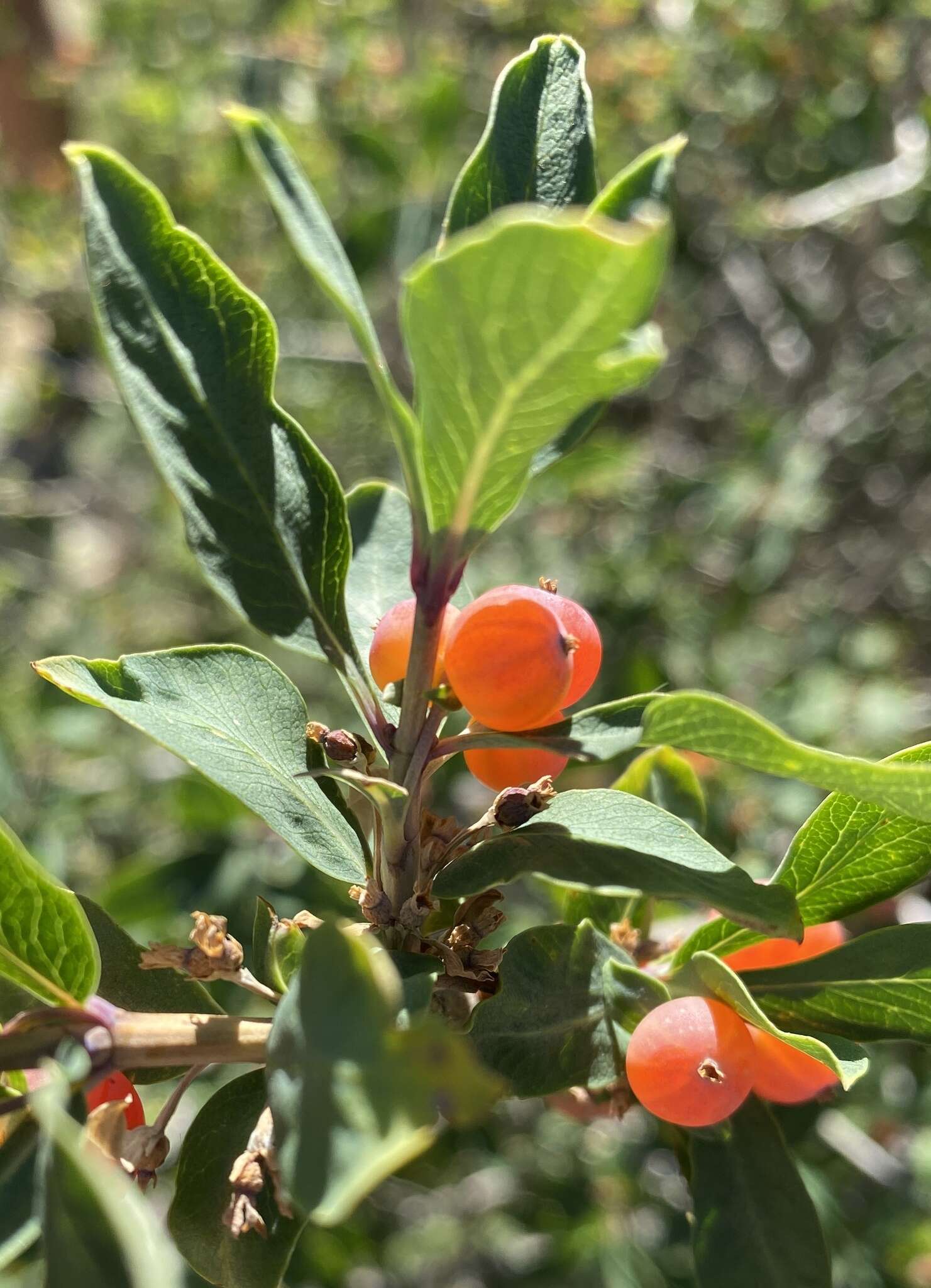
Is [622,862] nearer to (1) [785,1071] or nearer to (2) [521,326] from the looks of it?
(1) [785,1071]

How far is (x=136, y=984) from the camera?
0.85m

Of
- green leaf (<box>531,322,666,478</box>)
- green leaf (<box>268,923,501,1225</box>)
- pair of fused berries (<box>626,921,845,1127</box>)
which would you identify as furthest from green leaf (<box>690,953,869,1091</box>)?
green leaf (<box>531,322,666,478</box>)

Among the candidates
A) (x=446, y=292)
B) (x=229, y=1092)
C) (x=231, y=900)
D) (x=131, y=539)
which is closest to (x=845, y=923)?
(x=231, y=900)

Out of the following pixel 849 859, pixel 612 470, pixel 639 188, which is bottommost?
pixel 612 470

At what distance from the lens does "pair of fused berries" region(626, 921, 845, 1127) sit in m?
0.73

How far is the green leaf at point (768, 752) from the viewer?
59 centimetres

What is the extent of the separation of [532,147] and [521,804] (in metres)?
0.47

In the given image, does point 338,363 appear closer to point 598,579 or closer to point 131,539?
point 131,539

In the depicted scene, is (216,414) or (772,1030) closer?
(772,1030)

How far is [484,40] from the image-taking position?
3863 millimetres

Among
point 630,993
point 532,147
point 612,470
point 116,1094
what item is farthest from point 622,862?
point 612,470

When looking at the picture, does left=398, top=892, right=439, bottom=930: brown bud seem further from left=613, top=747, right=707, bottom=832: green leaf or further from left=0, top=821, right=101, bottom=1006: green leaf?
left=613, top=747, right=707, bottom=832: green leaf

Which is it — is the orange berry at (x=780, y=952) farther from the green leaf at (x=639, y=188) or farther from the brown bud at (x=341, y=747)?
the green leaf at (x=639, y=188)

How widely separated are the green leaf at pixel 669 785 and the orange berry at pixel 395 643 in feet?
1.35
